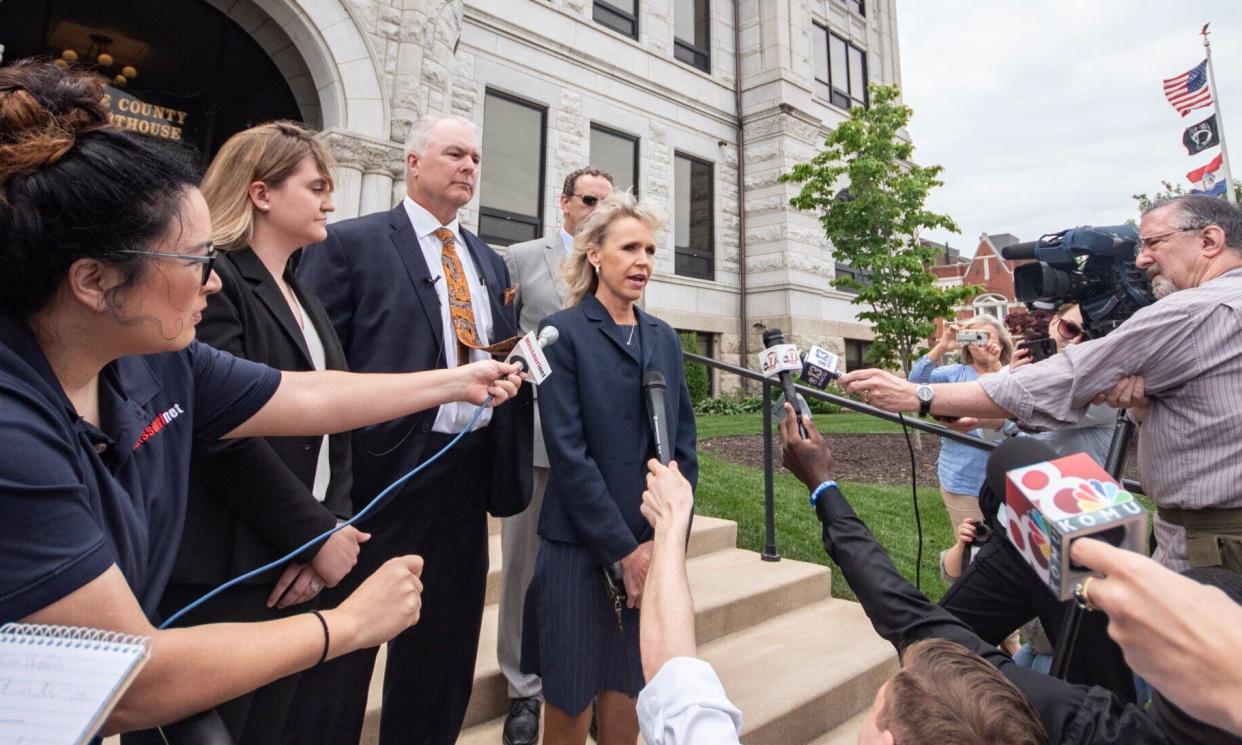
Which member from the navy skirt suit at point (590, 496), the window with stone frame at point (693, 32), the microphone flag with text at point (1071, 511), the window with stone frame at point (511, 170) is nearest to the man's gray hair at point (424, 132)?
the navy skirt suit at point (590, 496)

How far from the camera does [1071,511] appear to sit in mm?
910

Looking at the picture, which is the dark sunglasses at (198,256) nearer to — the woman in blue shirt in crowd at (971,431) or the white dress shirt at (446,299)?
the white dress shirt at (446,299)

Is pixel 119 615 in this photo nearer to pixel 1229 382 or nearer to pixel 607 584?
pixel 607 584

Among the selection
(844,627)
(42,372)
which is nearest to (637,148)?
(844,627)

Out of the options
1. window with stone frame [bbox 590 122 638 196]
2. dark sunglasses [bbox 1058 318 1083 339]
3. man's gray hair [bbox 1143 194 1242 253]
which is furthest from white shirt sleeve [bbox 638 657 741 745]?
window with stone frame [bbox 590 122 638 196]

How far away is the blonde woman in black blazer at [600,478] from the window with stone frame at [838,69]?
17.0m

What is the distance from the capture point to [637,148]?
13.7 metres

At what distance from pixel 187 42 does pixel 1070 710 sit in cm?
1096

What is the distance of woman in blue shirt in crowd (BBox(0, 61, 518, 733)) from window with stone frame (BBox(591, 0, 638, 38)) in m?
13.7

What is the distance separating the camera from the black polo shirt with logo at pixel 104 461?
2.67ft

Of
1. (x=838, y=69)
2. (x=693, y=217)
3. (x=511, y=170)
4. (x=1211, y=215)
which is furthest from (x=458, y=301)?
(x=838, y=69)

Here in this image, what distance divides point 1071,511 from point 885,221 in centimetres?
1357

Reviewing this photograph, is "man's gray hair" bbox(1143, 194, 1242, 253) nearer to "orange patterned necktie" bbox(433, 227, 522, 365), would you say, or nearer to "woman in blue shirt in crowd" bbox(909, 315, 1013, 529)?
"woman in blue shirt in crowd" bbox(909, 315, 1013, 529)

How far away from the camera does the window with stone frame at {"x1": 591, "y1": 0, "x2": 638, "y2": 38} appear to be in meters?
13.2
